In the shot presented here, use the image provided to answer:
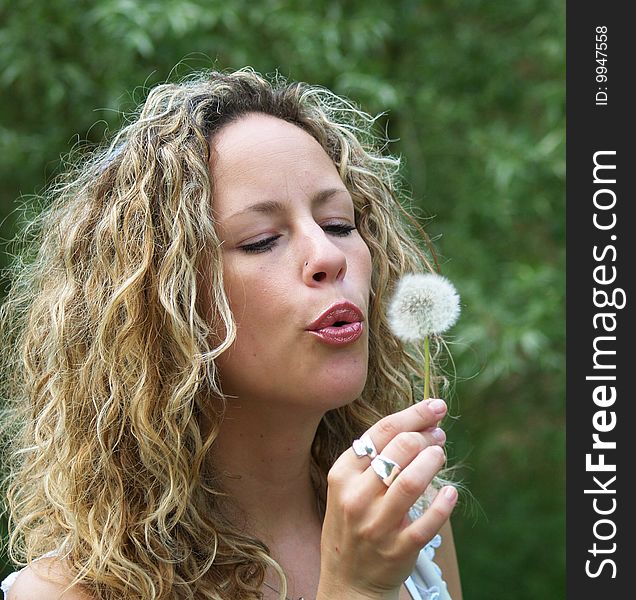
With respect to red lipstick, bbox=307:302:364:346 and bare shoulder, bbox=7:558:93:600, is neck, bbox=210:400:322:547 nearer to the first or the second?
red lipstick, bbox=307:302:364:346

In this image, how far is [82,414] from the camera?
7.03 feet

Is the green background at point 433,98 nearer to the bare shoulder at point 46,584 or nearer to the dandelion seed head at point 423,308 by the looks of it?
the dandelion seed head at point 423,308

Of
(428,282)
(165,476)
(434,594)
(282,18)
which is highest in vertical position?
(282,18)

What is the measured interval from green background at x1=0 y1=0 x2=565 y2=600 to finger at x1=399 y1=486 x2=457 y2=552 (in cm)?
203

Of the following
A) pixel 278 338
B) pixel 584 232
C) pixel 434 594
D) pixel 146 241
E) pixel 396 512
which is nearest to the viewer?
pixel 396 512

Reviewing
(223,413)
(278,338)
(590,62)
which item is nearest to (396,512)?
(278,338)

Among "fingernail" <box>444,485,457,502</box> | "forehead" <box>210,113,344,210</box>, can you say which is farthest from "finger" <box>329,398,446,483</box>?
Answer: "forehead" <box>210,113,344,210</box>

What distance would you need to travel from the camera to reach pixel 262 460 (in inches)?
85.8

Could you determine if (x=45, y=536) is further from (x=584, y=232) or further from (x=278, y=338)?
(x=584, y=232)

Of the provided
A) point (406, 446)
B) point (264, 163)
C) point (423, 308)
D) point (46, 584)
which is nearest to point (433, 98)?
point (264, 163)

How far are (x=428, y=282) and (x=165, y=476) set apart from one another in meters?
0.74

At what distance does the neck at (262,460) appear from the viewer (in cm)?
213

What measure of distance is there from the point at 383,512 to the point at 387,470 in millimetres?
77

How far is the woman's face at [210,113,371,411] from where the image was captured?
6.36ft
